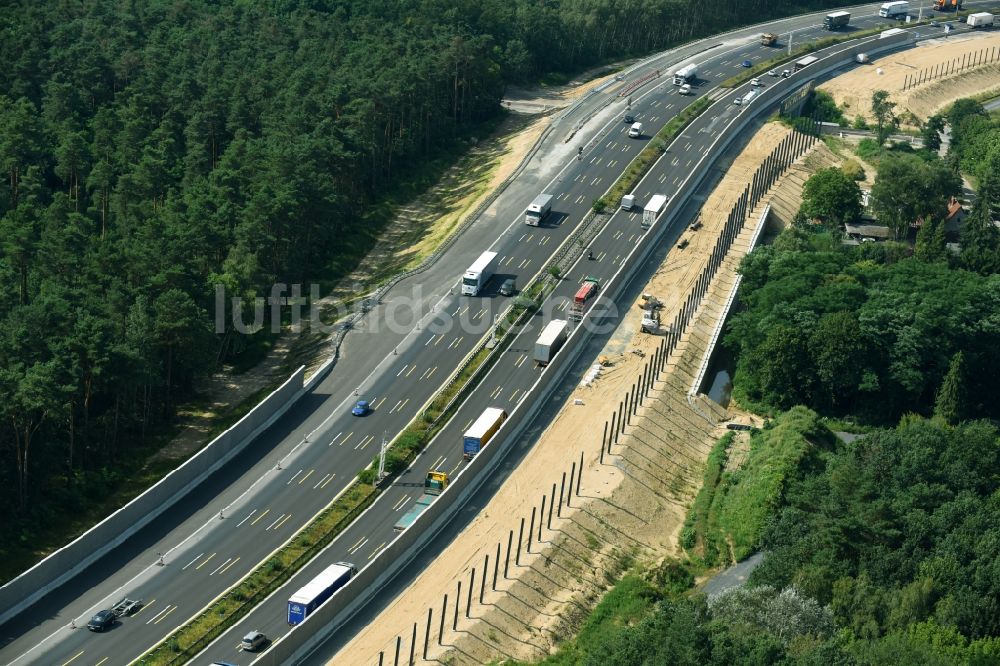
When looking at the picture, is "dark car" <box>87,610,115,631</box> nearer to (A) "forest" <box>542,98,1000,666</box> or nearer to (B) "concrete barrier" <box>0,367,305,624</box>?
(B) "concrete barrier" <box>0,367,305,624</box>

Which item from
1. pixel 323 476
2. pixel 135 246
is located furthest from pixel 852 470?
pixel 135 246

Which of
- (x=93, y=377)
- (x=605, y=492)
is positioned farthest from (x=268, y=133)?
(x=605, y=492)

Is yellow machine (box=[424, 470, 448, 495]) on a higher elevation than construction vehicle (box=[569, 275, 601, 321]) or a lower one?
lower

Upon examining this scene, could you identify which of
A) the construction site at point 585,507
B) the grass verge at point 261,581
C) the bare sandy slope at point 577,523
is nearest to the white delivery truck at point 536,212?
the construction site at point 585,507

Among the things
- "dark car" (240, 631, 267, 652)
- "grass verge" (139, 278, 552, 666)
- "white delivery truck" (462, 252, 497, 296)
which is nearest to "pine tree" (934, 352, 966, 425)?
"grass verge" (139, 278, 552, 666)

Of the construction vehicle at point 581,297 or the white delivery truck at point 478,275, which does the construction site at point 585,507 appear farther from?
the white delivery truck at point 478,275

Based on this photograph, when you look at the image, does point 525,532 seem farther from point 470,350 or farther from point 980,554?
point 980,554
